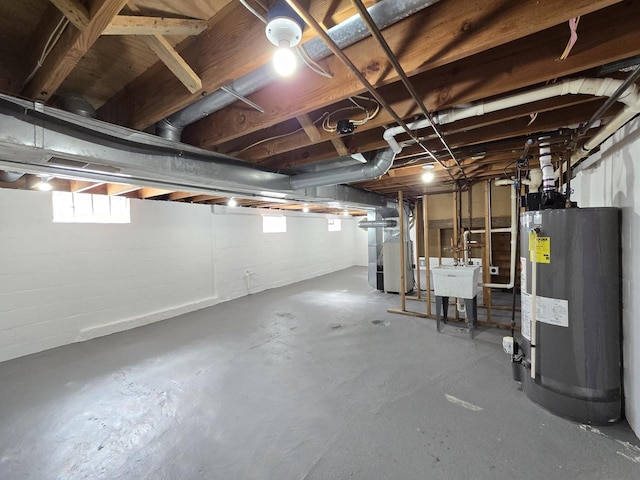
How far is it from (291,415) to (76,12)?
2.29 meters

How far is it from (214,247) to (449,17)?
16.4ft

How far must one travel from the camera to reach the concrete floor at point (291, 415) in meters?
1.51

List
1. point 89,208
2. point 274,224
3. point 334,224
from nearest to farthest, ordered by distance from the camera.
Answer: point 89,208, point 274,224, point 334,224

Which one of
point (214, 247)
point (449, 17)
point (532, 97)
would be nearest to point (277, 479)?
point (449, 17)

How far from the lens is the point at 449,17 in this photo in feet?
3.36

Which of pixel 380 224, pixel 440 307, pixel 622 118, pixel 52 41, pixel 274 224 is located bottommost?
pixel 440 307

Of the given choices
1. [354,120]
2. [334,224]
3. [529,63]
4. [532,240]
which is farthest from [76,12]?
[334,224]

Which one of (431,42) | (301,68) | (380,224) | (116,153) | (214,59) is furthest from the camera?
(380,224)

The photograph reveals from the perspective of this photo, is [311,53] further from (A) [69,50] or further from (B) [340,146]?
(B) [340,146]

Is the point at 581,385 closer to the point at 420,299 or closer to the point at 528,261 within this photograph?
the point at 528,261

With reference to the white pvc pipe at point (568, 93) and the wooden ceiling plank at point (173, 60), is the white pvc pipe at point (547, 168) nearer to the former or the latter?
the white pvc pipe at point (568, 93)

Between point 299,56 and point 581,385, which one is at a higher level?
point 299,56

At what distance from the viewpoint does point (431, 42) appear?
1064 mm

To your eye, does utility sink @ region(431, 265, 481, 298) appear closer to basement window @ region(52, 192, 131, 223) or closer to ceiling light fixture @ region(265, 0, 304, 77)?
ceiling light fixture @ region(265, 0, 304, 77)
